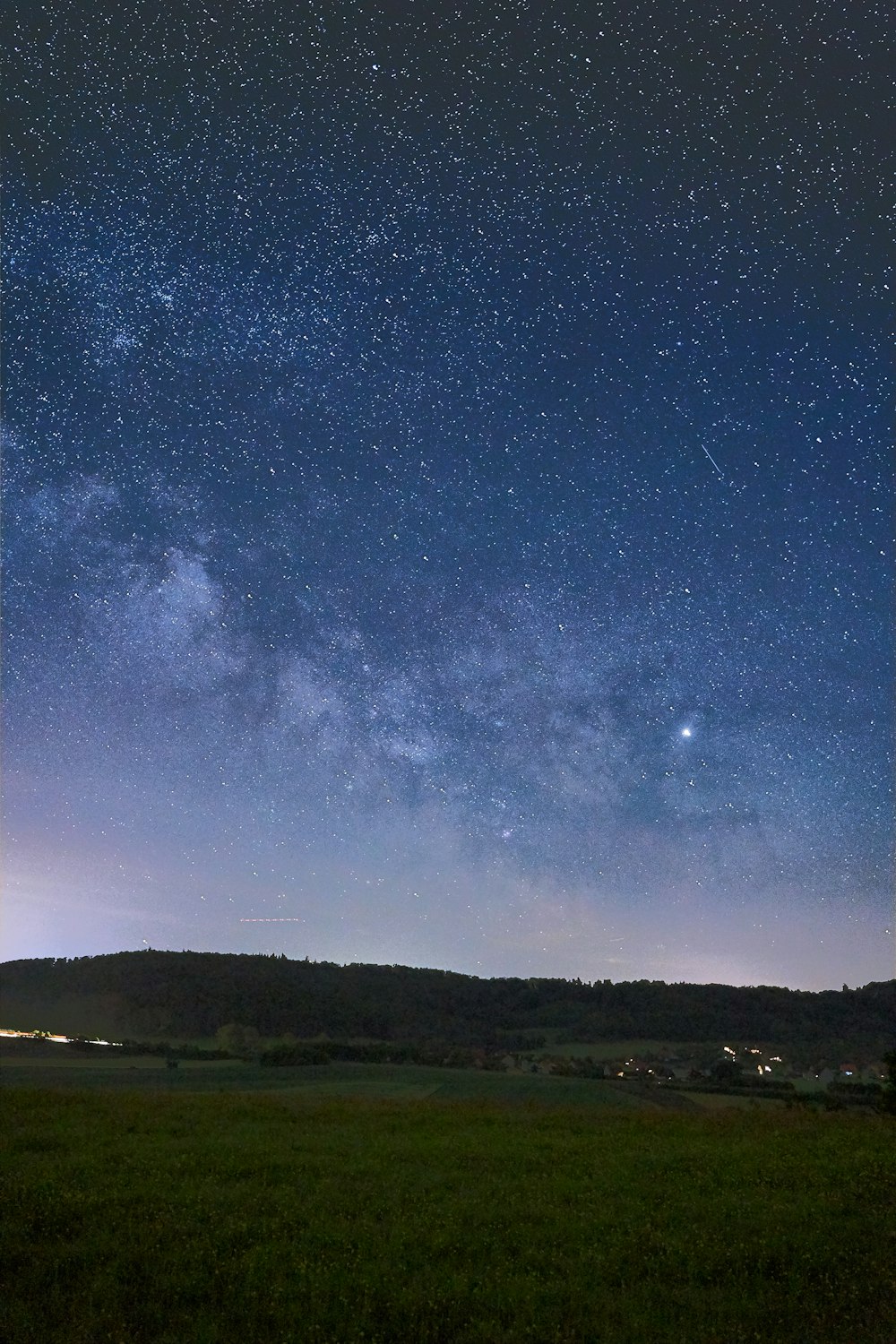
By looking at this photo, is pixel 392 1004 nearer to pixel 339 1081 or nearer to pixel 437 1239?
pixel 339 1081

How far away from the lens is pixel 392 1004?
7944 centimetres

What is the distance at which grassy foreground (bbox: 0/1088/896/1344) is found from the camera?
30.7 ft

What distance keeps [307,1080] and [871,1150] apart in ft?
83.2

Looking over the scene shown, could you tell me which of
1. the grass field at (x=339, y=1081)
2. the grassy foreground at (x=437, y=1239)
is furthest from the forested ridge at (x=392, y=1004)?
the grassy foreground at (x=437, y=1239)

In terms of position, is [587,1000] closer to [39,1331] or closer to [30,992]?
[30,992]

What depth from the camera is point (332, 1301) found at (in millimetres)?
9688

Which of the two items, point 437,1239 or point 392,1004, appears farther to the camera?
point 392,1004

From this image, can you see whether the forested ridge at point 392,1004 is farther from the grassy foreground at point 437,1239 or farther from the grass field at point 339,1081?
the grassy foreground at point 437,1239

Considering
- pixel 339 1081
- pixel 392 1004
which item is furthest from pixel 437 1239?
pixel 392 1004

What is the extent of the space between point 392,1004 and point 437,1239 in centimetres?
7152

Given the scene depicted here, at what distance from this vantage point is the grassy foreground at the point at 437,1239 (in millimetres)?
9367

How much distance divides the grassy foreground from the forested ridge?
55837 millimetres

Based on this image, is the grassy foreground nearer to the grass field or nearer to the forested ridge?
the grass field

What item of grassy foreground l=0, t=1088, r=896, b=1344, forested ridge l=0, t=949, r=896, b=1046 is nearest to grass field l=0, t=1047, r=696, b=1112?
grassy foreground l=0, t=1088, r=896, b=1344
